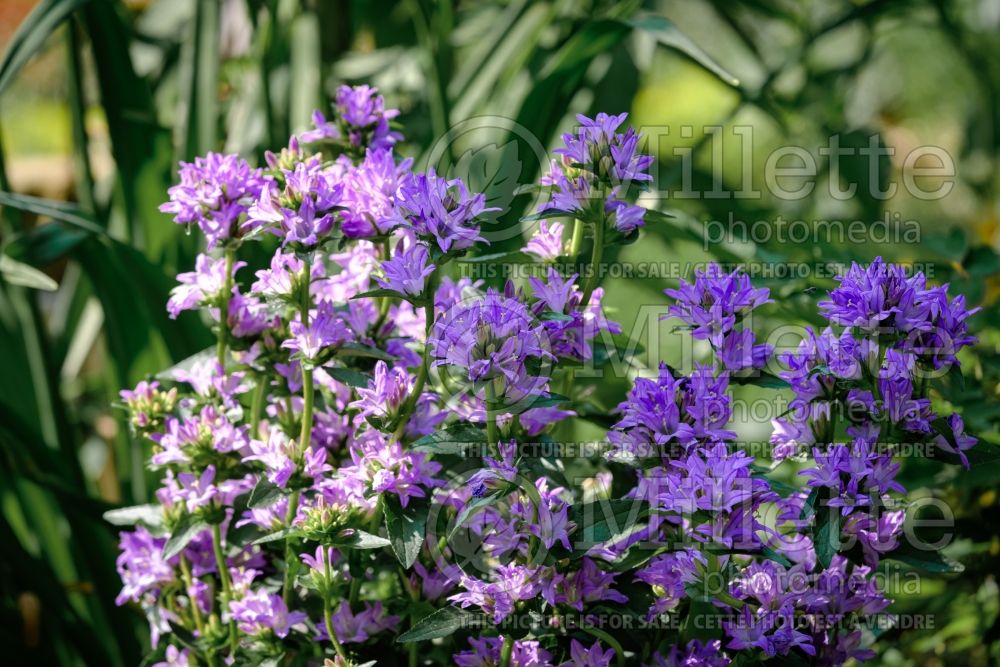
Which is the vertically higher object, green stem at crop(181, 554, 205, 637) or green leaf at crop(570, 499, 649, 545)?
green leaf at crop(570, 499, 649, 545)

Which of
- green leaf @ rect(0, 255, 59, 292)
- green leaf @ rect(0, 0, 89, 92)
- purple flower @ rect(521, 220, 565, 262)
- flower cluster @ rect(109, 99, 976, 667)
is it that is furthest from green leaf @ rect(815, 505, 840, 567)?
green leaf @ rect(0, 0, 89, 92)

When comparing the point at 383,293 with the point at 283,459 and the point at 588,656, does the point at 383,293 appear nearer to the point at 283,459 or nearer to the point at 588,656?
the point at 283,459

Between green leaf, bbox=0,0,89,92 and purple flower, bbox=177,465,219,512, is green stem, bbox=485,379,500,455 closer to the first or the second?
purple flower, bbox=177,465,219,512

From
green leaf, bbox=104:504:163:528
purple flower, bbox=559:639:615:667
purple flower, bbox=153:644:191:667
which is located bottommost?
purple flower, bbox=153:644:191:667

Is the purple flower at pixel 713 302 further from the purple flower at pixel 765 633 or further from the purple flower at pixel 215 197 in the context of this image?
the purple flower at pixel 215 197

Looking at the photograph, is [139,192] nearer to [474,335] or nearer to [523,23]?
[523,23]

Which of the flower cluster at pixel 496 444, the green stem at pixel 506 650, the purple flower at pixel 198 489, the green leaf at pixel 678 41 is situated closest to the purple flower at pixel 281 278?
the flower cluster at pixel 496 444

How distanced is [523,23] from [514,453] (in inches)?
30.6

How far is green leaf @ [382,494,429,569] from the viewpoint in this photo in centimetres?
51

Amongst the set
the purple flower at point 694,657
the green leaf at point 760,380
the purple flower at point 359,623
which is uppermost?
the green leaf at point 760,380

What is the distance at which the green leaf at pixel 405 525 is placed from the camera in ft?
1.67

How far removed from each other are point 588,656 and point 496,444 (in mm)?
125

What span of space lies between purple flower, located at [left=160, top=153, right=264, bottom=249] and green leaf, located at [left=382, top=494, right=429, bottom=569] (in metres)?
0.18

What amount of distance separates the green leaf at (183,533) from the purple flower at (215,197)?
0.16 m
